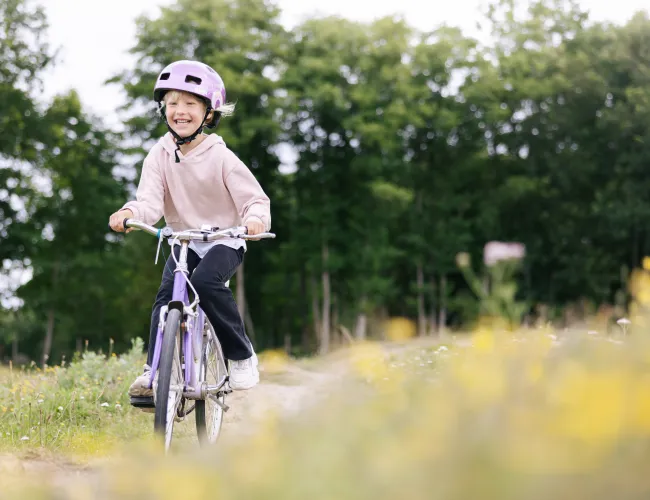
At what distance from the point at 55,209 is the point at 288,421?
30057 millimetres

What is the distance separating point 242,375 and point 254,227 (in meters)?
1.02

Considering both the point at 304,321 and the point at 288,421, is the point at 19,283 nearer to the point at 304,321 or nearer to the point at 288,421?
the point at 304,321

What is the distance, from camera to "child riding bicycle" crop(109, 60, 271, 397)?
5008 mm

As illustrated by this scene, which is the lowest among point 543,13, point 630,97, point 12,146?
point 12,146

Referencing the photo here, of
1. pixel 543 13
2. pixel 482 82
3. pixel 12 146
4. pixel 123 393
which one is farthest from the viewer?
pixel 543 13

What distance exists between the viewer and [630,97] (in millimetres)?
30625

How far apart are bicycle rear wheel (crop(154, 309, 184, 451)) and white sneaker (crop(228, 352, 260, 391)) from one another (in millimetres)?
650

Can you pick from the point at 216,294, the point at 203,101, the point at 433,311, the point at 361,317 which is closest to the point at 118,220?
the point at 216,294

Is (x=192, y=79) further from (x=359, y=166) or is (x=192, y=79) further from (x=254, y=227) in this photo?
(x=359, y=166)

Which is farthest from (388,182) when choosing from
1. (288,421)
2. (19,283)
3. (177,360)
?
(288,421)

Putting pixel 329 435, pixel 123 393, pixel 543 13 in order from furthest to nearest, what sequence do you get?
pixel 543 13, pixel 123 393, pixel 329 435

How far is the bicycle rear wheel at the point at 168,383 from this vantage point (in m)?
4.36

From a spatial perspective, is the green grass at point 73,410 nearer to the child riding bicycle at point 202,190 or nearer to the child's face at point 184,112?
the child riding bicycle at point 202,190

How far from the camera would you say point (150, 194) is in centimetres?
514
